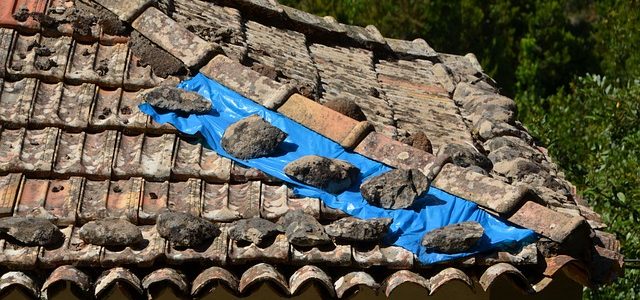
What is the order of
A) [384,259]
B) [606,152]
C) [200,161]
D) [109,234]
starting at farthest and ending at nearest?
[606,152] < [200,161] < [384,259] < [109,234]

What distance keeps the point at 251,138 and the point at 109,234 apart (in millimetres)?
1196

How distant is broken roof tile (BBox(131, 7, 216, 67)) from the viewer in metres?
6.88

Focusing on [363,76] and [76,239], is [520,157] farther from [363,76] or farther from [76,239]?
[76,239]

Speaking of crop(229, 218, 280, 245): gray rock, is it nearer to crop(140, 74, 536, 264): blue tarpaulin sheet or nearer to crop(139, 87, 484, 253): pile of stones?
crop(139, 87, 484, 253): pile of stones

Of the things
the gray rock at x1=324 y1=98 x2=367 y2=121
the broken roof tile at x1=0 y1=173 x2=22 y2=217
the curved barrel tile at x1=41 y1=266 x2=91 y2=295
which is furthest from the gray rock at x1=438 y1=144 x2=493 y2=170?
the broken roof tile at x1=0 y1=173 x2=22 y2=217

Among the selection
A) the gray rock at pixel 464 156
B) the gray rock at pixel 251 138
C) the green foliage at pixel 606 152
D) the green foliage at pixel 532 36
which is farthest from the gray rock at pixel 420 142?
the green foliage at pixel 532 36

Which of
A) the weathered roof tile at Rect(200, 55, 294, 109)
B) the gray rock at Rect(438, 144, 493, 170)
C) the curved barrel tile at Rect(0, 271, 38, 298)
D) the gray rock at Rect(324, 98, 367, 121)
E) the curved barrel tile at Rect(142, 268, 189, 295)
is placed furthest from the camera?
the gray rock at Rect(324, 98, 367, 121)

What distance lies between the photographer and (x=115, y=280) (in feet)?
17.3

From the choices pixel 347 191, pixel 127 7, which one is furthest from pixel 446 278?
pixel 127 7

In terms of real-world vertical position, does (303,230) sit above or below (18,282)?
above

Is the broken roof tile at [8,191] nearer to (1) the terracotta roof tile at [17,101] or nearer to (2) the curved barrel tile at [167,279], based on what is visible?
(1) the terracotta roof tile at [17,101]

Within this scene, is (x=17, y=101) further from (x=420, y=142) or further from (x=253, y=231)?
(x=420, y=142)

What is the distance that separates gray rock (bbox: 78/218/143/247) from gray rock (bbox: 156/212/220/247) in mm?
137

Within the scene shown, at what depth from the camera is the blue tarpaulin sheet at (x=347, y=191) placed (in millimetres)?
5711
